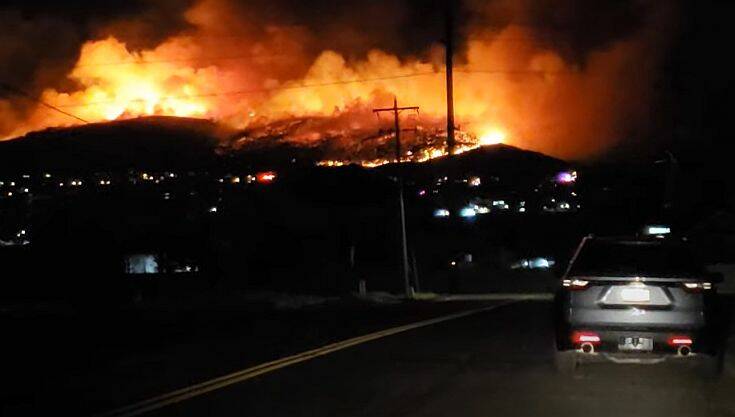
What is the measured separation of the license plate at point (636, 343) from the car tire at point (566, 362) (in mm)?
606

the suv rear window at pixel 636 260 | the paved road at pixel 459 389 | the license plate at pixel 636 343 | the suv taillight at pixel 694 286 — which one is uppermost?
the suv rear window at pixel 636 260

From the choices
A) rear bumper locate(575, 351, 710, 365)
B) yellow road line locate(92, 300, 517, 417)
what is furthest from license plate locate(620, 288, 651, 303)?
yellow road line locate(92, 300, 517, 417)

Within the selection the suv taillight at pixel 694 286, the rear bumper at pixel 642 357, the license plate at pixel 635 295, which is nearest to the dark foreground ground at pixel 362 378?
the rear bumper at pixel 642 357

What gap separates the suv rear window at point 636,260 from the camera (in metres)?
11.9

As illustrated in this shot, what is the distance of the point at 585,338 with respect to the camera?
11742 millimetres

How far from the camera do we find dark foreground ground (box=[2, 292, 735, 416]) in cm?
1022

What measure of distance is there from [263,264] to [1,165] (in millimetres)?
84474

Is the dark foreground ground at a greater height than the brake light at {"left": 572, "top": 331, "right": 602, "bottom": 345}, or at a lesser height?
lesser

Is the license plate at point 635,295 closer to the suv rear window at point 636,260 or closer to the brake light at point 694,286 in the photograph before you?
the suv rear window at point 636,260

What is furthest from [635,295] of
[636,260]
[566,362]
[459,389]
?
[459,389]

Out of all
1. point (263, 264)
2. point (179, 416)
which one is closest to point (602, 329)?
point (179, 416)

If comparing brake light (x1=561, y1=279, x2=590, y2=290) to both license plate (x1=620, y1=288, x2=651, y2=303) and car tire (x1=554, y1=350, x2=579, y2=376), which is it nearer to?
license plate (x1=620, y1=288, x2=651, y2=303)

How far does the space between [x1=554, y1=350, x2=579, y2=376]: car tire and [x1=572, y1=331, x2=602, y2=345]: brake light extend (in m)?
0.21

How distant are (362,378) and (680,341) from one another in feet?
13.0
